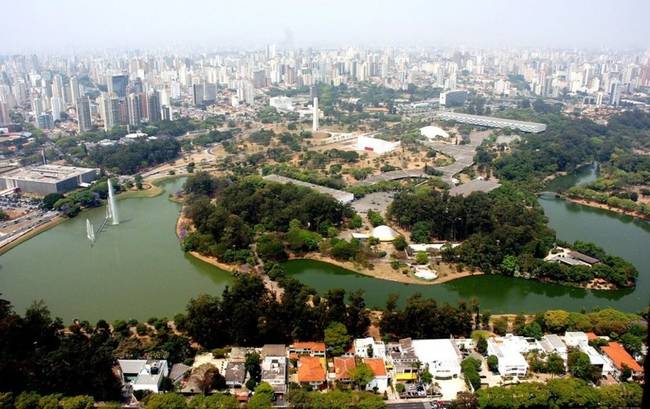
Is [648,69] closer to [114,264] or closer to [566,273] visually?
[566,273]

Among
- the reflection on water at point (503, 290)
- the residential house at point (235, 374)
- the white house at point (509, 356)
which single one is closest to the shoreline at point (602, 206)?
the reflection on water at point (503, 290)

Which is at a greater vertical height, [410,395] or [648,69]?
[648,69]

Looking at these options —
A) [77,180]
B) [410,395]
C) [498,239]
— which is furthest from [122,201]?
[410,395]

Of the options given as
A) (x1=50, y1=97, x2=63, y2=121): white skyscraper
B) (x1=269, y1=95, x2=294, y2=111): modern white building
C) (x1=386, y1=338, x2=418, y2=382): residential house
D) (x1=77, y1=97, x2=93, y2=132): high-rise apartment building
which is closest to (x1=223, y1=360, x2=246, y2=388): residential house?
(x1=386, y1=338, x2=418, y2=382): residential house

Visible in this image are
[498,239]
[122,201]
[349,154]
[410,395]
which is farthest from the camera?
[349,154]

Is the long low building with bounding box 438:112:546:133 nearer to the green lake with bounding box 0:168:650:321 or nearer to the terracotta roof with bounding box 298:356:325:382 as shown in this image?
the green lake with bounding box 0:168:650:321

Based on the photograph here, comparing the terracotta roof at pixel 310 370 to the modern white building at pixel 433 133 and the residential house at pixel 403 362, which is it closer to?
the residential house at pixel 403 362

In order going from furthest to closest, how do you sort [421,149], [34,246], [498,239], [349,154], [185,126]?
1. [185,126]
2. [421,149]
3. [349,154]
4. [34,246]
5. [498,239]
